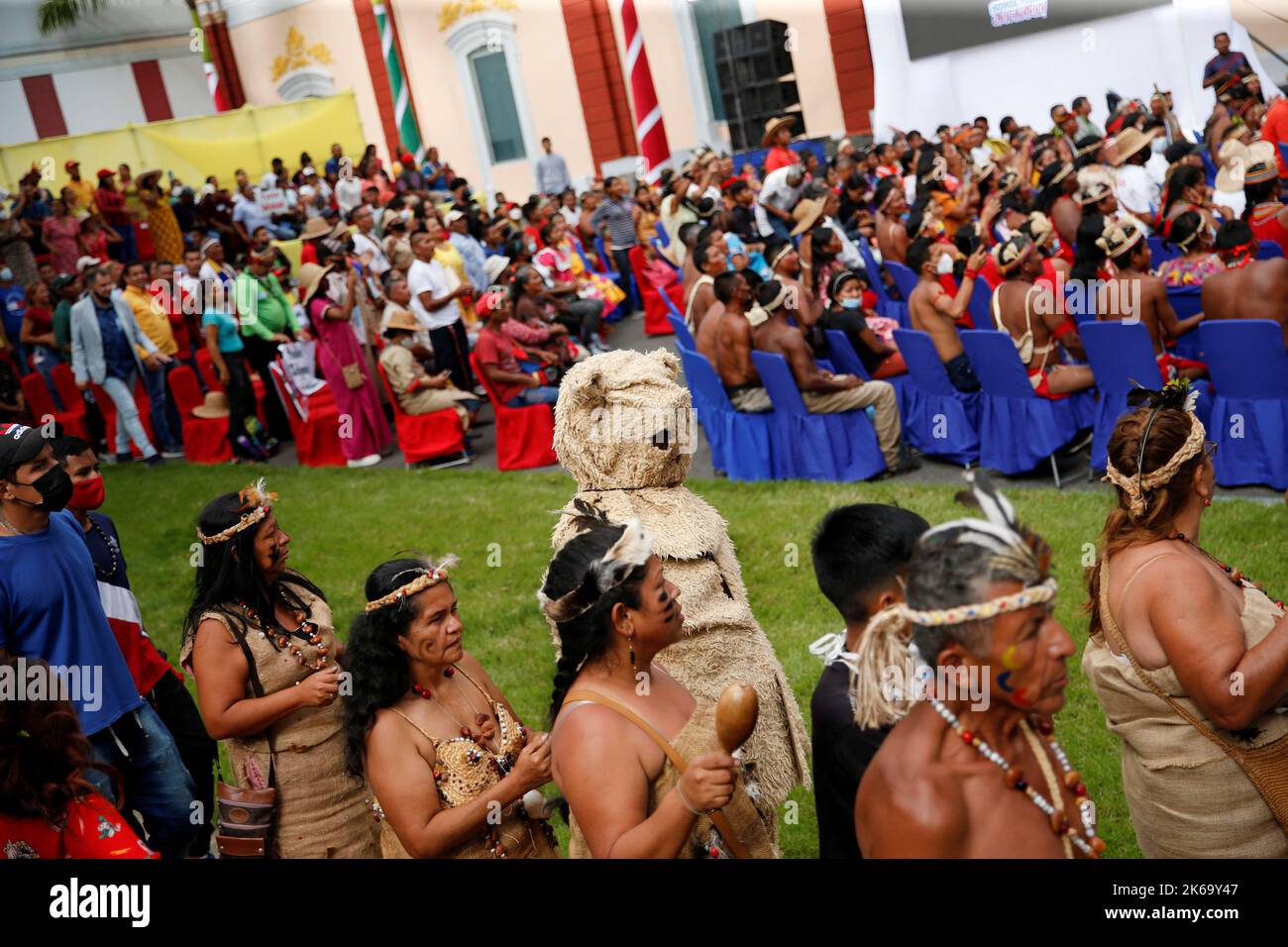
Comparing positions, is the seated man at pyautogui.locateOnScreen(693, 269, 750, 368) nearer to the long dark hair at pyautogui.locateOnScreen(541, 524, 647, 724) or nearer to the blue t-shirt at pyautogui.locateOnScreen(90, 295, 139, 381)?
the long dark hair at pyautogui.locateOnScreen(541, 524, 647, 724)

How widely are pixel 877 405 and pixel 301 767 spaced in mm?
5326

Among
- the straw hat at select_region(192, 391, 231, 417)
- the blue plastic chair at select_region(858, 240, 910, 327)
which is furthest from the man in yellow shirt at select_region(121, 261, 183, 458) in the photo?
the blue plastic chair at select_region(858, 240, 910, 327)

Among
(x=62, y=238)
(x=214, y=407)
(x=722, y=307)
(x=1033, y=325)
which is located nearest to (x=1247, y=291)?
(x=1033, y=325)

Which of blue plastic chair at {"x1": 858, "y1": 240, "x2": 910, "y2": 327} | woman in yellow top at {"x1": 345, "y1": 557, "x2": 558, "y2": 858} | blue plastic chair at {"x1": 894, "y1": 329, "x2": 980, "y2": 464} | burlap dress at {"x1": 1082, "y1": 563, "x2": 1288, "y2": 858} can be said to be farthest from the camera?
blue plastic chair at {"x1": 858, "y1": 240, "x2": 910, "y2": 327}

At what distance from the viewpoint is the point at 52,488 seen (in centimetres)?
374

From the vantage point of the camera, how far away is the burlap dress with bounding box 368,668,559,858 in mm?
3160

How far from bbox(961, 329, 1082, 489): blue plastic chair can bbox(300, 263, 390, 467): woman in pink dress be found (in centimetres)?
540

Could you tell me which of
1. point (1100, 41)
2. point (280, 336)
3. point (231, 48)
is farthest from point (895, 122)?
point (231, 48)

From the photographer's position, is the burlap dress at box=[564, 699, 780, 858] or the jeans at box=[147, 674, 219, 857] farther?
the jeans at box=[147, 674, 219, 857]

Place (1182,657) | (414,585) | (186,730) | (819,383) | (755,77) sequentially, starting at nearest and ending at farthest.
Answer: (1182,657)
(414,585)
(186,730)
(819,383)
(755,77)

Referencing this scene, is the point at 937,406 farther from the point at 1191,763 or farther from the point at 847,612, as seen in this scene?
the point at 847,612

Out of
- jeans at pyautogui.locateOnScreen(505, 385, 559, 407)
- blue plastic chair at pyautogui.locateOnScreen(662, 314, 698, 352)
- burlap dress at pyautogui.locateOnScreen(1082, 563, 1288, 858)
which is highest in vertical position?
blue plastic chair at pyautogui.locateOnScreen(662, 314, 698, 352)

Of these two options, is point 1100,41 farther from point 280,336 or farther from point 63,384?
point 63,384

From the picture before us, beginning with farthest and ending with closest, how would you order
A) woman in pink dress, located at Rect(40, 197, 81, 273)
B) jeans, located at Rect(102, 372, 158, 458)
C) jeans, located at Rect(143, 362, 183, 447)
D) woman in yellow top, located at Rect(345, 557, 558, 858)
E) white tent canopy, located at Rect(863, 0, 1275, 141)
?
white tent canopy, located at Rect(863, 0, 1275, 141) → woman in pink dress, located at Rect(40, 197, 81, 273) → jeans, located at Rect(143, 362, 183, 447) → jeans, located at Rect(102, 372, 158, 458) → woman in yellow top, located at Rect(345, 557, 558, 858)
